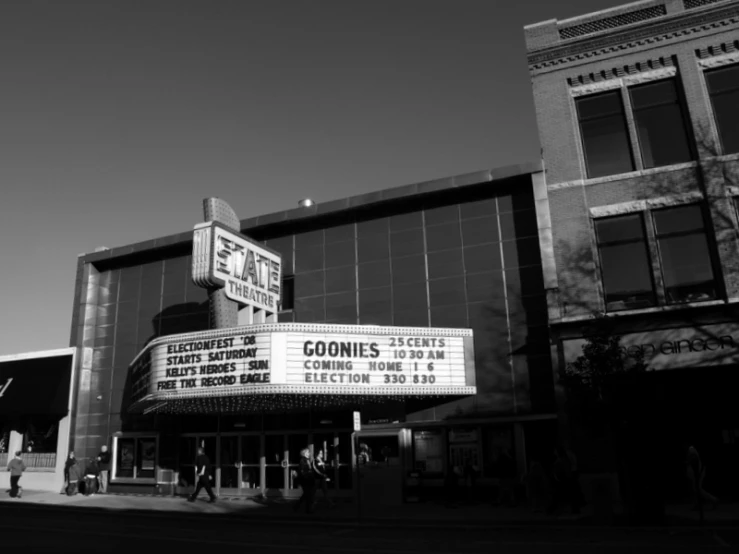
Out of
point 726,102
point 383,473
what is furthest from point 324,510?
point 726,102

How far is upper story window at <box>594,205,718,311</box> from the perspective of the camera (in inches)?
778

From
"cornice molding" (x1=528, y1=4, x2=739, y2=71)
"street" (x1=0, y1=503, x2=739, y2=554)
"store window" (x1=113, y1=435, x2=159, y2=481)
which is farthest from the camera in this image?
"store window" (x1=113, y1=435, x2=159, y2=481)

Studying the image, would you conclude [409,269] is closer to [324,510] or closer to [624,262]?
[624,262]

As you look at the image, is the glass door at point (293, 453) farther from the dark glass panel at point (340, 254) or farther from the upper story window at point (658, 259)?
the upper story window at point (658, 259)

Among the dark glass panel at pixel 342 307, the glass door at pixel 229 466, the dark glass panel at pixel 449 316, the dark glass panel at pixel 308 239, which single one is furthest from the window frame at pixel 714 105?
the glass door at pixel 229 466

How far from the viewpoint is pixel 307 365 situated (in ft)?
64.5

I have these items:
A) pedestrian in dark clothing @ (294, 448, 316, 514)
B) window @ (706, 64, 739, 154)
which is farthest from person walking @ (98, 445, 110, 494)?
window @ (706, 64, 739, 154)

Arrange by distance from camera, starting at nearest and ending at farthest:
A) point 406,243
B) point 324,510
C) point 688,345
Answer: point 688,345 < point 324,510 < point 406,243

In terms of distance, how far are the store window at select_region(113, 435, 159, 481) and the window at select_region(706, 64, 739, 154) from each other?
2341 cm

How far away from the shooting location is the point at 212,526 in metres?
16.6

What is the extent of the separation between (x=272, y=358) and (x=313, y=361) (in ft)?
4.16

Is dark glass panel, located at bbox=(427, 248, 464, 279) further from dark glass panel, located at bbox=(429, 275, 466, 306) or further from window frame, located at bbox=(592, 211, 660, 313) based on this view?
window frame, located at bbox=(592, 211, 660, 313)

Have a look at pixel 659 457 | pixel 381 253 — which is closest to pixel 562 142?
pixel 381 253

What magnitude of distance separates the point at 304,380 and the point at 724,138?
15.1m
